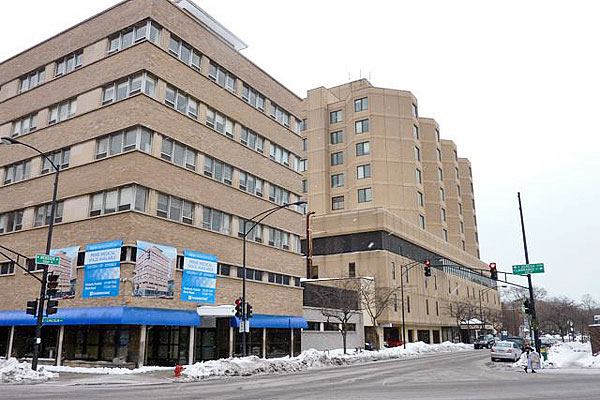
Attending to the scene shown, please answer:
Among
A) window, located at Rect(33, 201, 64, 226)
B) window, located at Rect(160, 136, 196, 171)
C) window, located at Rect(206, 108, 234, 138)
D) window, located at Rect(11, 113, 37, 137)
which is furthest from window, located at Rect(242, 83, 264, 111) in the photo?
window, located at Rect(33, 201, 64, 226)

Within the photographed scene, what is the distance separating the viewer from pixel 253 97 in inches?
1681

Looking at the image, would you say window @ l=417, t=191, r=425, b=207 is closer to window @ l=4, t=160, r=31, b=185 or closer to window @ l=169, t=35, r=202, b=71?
window @ l=169, t=35, r=202, b=71

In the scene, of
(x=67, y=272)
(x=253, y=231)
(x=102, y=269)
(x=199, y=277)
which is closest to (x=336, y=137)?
(x=253, y=231)

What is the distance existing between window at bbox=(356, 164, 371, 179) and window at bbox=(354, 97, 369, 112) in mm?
8712

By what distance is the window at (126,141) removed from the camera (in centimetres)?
3105

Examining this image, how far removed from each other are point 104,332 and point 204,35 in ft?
69.7

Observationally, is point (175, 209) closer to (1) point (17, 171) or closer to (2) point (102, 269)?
(2) point (102, 269)

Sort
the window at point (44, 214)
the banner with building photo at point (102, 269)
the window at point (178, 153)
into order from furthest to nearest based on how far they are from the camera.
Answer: the window at point (44, 214) → the window at point (178, 153) → the banner with building photo at point (102, 269)

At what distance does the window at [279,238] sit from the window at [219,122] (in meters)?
8.55

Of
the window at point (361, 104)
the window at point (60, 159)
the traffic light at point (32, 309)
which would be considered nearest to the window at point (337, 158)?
the window at point (361, 104)

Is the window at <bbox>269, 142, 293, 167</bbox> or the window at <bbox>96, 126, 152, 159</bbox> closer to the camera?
the window at <bbox>96, 126, 152, 159</bbox>

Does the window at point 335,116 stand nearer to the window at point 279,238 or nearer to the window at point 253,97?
the window at point 253,97

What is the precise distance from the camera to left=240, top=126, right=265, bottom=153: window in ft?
133

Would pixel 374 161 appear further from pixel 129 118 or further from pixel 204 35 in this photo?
pixel 129 118
